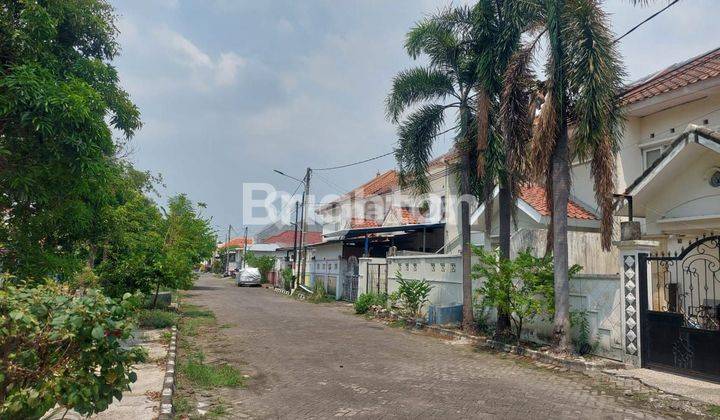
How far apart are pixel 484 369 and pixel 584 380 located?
67.7 inches

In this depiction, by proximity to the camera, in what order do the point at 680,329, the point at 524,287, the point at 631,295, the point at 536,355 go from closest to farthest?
1. the point at 680,329
2. the point at 631,295
3. the point at 536,355
4. the point at 524,287

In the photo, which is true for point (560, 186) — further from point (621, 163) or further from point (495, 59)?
point (621, 163)

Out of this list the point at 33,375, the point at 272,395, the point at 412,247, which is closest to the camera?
the point at 33,375

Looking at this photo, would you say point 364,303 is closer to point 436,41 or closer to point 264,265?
point 436,41

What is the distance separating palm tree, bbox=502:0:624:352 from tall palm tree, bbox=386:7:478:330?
265 centimetres

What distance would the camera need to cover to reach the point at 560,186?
10195mm

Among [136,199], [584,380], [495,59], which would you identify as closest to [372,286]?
[136,199]

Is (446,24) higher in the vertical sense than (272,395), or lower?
higher

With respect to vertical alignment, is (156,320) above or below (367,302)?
below

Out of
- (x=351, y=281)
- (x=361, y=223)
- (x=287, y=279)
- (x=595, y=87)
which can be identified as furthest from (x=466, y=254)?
(x=287, y=279)

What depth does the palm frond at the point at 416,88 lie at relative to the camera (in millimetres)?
13680

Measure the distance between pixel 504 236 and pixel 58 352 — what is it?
1046 centimetres

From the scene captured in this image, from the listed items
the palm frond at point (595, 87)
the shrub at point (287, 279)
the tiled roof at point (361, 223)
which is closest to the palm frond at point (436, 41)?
the palm frond at point (595, 87)

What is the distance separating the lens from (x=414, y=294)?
16.1 metres
